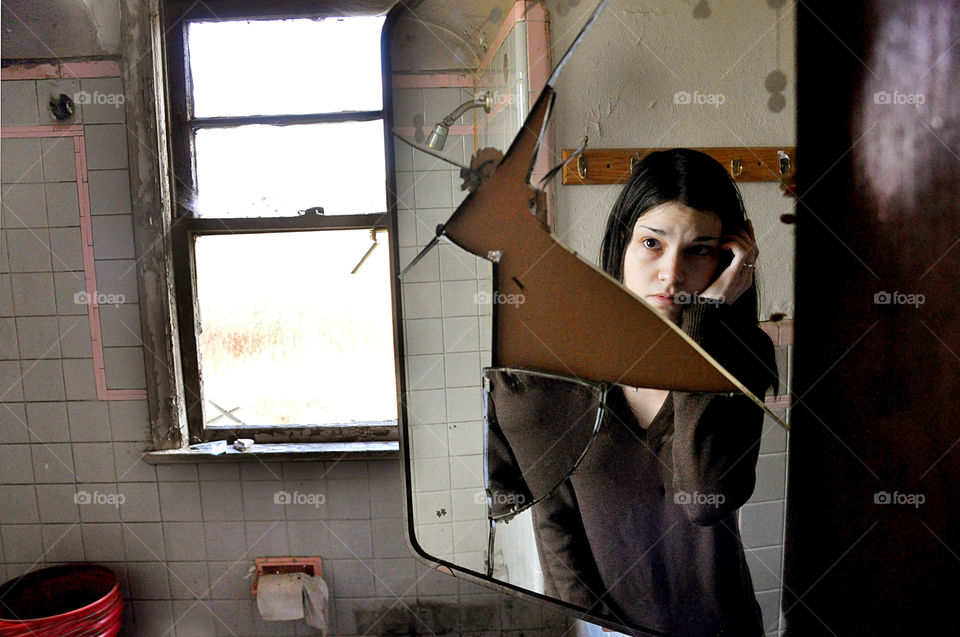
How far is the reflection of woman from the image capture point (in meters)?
0.53

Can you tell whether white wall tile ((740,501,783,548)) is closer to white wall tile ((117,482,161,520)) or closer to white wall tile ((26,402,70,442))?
white wall tile ((117,482,161,520))

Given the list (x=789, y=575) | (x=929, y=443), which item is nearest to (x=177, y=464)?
(x=789, y=575)

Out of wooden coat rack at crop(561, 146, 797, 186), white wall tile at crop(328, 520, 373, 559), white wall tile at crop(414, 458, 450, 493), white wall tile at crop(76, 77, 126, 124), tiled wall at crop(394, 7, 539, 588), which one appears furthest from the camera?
white wall tile at crop(328, 520, 373, 559)

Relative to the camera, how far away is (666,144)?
0.54 m

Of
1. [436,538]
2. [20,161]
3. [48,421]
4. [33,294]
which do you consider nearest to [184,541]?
[48,421]

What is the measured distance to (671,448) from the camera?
0.61m

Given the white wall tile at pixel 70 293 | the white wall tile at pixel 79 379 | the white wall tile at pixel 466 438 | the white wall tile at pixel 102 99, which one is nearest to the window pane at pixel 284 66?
the white wall tile at pixel 102 99

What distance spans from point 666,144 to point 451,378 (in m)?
0.38

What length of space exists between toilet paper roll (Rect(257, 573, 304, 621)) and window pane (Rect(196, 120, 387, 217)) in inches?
45.1

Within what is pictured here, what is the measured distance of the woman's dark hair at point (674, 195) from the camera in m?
0.52

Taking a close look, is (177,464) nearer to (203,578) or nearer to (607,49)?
(203,578)

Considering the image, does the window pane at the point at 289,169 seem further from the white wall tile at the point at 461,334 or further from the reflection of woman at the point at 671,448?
the reflection of woman at the point at 671,448

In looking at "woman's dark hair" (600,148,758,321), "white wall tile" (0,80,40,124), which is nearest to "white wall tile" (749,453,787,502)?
"woman's dark hair" (600,148,758,321)

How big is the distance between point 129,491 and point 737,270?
6.30ft
